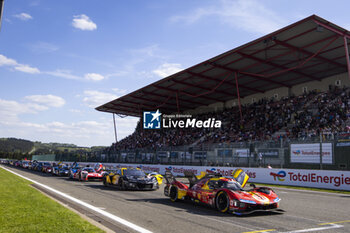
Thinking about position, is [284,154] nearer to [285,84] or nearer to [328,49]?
[328,49]

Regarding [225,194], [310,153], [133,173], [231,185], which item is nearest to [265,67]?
[310,153]

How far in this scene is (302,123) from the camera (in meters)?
30.6

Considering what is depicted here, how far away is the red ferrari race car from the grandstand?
1080cm

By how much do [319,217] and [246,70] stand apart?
27.7 meters

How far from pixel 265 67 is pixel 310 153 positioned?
16.4 metres

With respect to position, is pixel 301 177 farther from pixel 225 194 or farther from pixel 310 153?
pixel 225 194

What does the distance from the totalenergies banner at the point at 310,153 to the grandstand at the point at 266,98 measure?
0.29 meters

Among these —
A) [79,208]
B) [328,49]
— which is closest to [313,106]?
[328,49]

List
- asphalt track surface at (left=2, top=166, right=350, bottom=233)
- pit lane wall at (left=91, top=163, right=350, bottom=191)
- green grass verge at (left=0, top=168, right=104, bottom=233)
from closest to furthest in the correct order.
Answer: green grass verge at (left=0, top=168, right=104, bottom=233), asphalt track surface at (left=2, top=166, right=350, bottom=233), pit lane wall at (left=91, top=163, right=350, bottom=191)

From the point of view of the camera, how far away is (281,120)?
113 feet

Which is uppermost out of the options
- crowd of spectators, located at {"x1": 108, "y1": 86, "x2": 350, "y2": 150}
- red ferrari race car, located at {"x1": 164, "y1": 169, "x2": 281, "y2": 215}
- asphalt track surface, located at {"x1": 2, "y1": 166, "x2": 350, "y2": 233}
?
crowd of spectators, located at {"x1": 108, "y1": 86, "x2": 350, "y2": 150}

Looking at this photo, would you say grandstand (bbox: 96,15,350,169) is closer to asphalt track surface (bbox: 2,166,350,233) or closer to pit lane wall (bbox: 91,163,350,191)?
pit lane wall (bbox: 91,163,350,191)

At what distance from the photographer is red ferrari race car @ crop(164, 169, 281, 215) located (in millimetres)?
8453

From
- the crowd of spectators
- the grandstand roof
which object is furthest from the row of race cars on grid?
the grandstand roof
